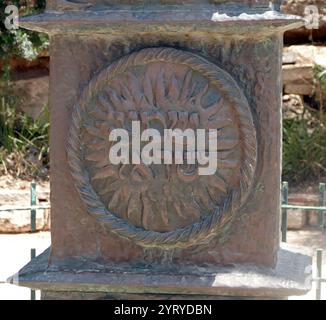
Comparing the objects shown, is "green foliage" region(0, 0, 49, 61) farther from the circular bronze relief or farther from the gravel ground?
the circular bronze relief

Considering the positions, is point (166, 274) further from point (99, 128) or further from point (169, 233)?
point (99, 128)

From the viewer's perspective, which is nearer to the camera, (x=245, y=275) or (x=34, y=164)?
(x=245, y=275)

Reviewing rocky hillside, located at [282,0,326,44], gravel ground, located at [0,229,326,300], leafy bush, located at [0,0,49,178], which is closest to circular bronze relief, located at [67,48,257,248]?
gravel ground, located at [0,229,326,300]

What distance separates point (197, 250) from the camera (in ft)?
7.68

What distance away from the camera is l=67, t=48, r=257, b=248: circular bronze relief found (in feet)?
7.50

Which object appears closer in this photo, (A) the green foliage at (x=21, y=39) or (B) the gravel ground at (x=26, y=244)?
(B) the gravel ground at (x=26, y=244)

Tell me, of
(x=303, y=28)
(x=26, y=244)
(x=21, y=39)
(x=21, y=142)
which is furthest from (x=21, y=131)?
(x=303, y=28)

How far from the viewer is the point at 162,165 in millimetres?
2328

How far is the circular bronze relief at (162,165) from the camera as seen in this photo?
2.29m

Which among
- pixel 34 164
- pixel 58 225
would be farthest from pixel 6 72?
pixel 58 225

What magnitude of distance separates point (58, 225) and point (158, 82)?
54cm

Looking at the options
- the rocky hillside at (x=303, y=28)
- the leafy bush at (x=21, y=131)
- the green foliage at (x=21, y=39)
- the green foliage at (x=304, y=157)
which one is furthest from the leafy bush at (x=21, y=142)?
the rocky hillside at (x=303, y=28)

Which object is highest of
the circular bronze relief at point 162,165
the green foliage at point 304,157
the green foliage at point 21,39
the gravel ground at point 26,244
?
the green foliage at point 21,39

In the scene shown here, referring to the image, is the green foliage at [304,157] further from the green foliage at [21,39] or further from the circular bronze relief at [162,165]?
the circular bronze relief at [162,165]
